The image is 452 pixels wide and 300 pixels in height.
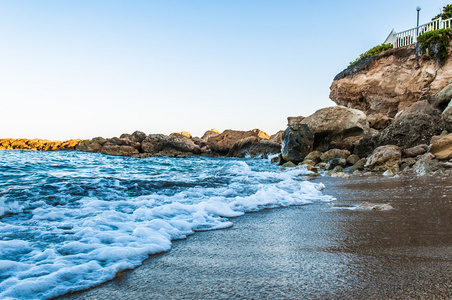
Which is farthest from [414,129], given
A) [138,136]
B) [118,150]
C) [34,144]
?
[34,144]

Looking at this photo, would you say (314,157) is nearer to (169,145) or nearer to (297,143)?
(297,143)

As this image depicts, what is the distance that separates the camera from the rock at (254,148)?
969 inches

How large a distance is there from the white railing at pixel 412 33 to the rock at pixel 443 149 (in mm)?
13109

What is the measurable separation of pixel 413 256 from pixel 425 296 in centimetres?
63

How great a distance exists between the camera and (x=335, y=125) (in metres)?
14.3

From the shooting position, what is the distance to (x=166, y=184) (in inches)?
241

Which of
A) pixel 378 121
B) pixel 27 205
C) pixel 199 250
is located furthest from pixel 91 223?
pixel 378 121

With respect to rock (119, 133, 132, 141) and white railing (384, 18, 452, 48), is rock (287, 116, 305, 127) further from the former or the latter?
rock (119, 133, 132, 141)

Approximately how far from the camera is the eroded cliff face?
1697 cm

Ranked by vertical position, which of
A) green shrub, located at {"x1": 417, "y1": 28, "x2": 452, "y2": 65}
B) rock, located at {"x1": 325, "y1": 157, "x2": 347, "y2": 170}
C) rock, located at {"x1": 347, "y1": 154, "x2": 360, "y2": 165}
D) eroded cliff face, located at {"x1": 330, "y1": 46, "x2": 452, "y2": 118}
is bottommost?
rock, located at {"x1": 325, "y1": 157, "x2": 347, "y2": 170}

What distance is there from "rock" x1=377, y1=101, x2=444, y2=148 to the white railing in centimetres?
1041

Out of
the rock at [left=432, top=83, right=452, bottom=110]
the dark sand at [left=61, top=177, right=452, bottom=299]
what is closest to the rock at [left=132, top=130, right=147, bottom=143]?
the rock at [left=432, top=83, right=452, bottom=110]

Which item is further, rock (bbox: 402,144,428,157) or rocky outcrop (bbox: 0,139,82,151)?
rocky outcrop (bbox: 0,139,82,151)

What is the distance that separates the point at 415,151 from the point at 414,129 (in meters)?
1.12
